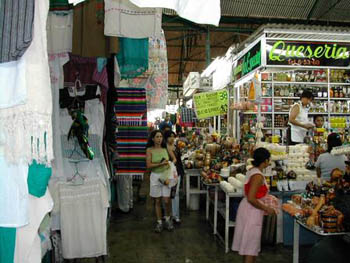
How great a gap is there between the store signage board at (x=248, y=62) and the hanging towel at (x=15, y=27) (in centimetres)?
520

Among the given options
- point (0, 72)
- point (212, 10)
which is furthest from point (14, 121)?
point (212, 10)

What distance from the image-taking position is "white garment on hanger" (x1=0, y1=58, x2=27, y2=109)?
1530mm

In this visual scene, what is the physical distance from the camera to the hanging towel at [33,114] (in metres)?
1.55

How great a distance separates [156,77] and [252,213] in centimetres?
202

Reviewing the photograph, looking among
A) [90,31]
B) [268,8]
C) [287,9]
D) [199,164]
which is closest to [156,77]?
[90,31]

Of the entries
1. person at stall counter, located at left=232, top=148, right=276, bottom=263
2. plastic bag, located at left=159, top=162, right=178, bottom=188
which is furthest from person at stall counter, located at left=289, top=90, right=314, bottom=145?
person at stall counter, located at left=232, top=148, right=276, bottom=263

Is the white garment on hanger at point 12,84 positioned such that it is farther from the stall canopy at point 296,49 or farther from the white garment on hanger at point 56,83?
the stall canopy at point 296,49

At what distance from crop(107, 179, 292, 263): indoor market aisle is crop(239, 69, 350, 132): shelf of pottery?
3612 millimetres

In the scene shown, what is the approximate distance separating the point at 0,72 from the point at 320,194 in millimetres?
3198

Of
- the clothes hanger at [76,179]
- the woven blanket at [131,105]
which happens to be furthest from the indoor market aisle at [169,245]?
the woven blanket at [131,105]

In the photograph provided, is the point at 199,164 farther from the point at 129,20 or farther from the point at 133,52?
the point at 129,20

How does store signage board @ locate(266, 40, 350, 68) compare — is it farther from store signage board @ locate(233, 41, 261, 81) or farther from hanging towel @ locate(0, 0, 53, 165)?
hanging towel @ locate(0, 0, 53, 165)

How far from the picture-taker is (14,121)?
5.08 feet

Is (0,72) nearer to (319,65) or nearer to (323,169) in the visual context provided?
(323,169)
